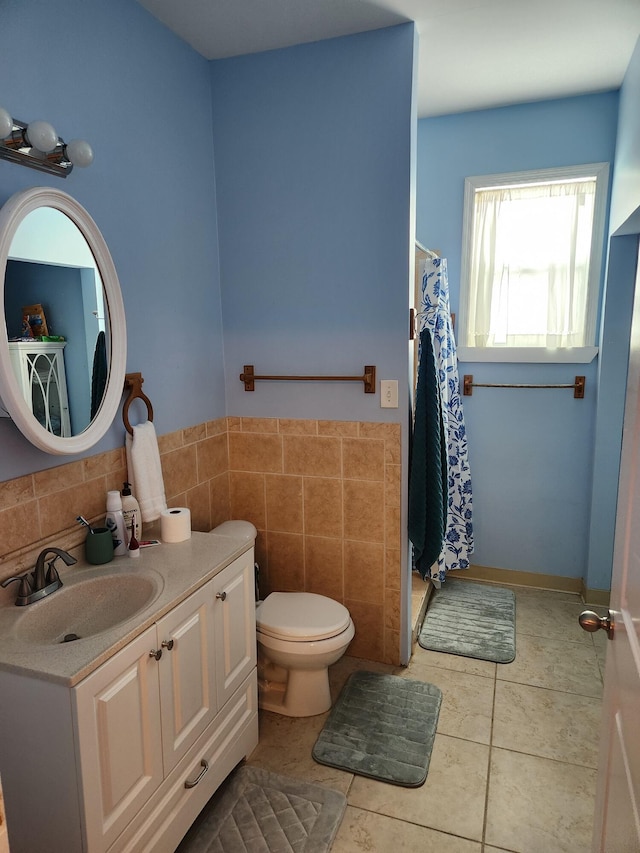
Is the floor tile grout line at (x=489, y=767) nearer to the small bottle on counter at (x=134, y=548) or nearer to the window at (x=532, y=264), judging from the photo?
the small bottle on counter at (x=134, y=548)

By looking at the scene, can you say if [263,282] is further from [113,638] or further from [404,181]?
[113,638]

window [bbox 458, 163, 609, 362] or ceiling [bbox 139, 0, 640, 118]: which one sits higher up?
ceiling [bbox 139, 0, 640, 118]

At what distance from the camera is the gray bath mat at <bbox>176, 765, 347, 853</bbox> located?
1720mm

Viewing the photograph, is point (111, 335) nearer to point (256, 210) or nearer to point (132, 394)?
point (132, 394)

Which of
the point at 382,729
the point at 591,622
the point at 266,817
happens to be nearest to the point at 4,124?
the point at 591,622

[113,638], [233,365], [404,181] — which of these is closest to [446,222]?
[404,181]

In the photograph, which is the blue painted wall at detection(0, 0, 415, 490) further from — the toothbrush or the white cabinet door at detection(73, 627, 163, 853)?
the white cabinet door at detection(73, 627, 163, 853)

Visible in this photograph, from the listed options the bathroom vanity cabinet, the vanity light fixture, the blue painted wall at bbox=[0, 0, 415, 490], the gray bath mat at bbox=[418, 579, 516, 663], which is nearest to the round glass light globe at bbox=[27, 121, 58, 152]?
the vanity light fixture

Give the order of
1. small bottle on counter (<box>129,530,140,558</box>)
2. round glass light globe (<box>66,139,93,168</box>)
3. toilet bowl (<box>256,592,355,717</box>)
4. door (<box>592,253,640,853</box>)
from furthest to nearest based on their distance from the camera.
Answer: toilet bowl (<box>256,592,355,717</box>), small bottle on counter (<box>129,530,140,558</box>), round glass light globe (<box>66,139,93,168</box>), door (<box>592,253,640,853</box>)

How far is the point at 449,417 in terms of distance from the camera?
3076 millimetres

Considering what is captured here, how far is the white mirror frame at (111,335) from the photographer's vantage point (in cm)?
146

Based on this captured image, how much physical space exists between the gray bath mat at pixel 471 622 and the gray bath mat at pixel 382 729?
35 centimetres

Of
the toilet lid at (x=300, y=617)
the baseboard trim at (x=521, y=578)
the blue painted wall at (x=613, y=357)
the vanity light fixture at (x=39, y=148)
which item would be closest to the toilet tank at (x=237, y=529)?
the toilet lid at (x=300, y=617)

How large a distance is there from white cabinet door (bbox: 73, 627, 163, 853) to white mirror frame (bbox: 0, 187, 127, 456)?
620 mm
